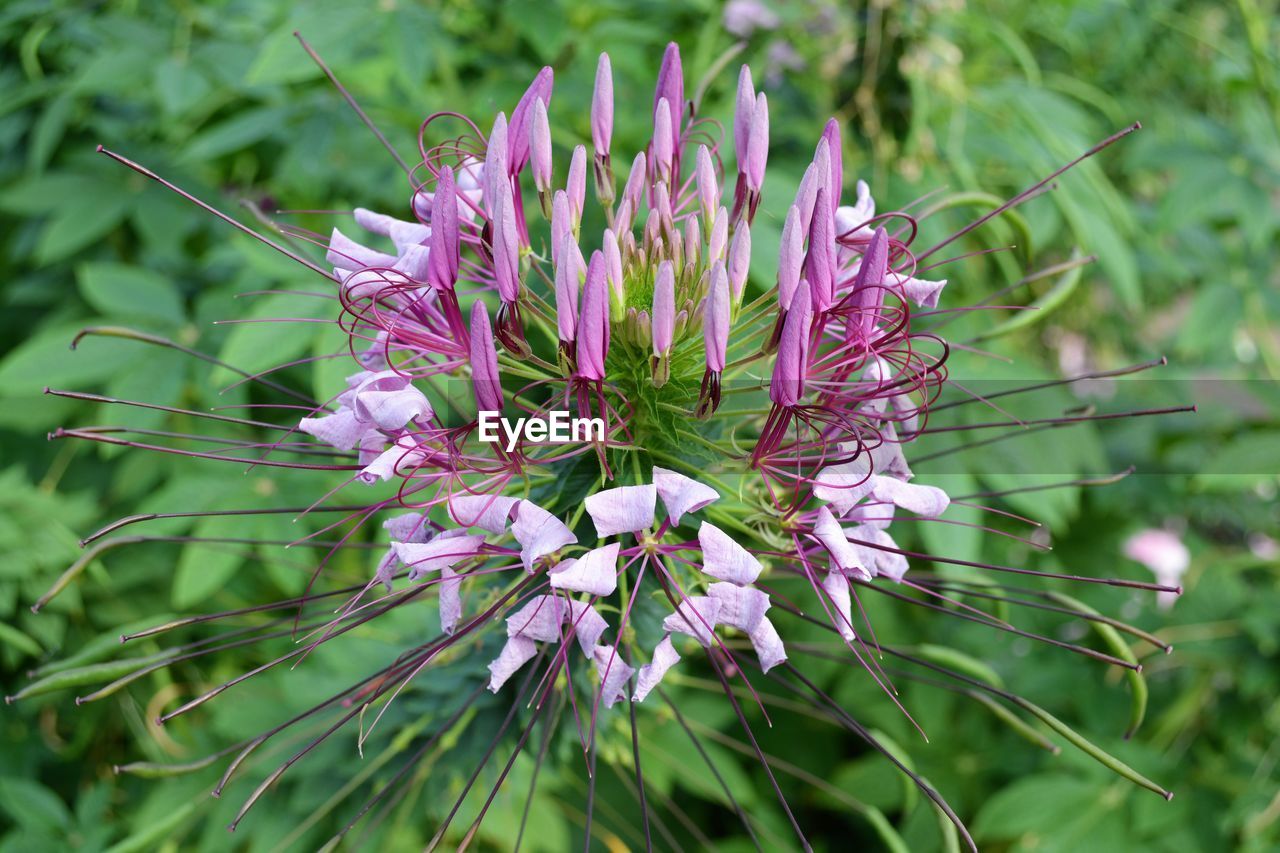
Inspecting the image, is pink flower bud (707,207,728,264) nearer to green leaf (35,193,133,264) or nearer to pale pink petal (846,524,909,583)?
pale pink petal (846,524,909,583)

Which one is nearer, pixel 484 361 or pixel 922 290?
pixel 484 361

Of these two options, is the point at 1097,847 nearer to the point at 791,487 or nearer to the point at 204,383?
the point at 791,487

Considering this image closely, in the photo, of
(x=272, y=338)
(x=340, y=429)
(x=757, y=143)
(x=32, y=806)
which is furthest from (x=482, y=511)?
(x=32, y=806)

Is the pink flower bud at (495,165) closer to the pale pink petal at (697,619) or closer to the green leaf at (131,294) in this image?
the pale pink petal at (697,619)

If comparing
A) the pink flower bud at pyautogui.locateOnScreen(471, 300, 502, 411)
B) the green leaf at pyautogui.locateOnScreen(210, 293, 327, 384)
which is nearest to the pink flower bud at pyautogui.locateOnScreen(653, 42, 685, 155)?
the pink flower bud at pyautogui.locateOnScreen(471, 300, 502, 411)

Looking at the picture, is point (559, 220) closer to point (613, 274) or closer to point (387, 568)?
point (613, 274)

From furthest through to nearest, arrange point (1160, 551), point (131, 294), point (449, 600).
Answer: point (1160, 551)
point (131, 294)
point (449, 600)

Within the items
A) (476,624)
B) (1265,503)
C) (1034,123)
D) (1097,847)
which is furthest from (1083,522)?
(476,624)
